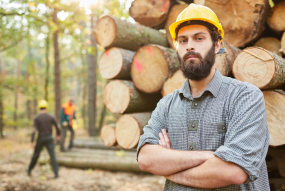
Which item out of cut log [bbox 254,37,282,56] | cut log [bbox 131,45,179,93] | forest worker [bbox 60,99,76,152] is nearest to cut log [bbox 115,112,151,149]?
cut log [bbox 131,45,179,93]

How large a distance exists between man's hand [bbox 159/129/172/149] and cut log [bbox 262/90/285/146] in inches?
45.9

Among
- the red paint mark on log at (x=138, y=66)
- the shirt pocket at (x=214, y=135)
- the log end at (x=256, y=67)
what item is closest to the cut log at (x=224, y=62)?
the log end at (x=256, y=67)

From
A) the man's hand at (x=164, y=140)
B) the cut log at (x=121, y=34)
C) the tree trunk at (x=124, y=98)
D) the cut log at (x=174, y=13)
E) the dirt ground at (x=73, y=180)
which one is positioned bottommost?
the dirt ground at (x=73, y=180)

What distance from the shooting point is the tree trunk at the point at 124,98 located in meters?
3.14

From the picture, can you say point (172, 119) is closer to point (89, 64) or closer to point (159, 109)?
point (159, 109)

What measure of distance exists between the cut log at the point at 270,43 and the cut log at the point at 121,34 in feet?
5.10

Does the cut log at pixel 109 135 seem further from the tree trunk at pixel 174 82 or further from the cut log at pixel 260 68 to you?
the cut log at pixel 260 68

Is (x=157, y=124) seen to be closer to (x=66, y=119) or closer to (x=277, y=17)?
(x=277, y=17)

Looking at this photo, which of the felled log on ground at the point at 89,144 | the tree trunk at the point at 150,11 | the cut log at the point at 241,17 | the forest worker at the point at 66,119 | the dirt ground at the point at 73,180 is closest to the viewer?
the cut log at the point at 241,17

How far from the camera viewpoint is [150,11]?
355 cm

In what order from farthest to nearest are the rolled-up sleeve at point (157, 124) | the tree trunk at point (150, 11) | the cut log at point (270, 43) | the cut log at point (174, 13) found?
1. the tree trunk at point (150, 11)
2. the cut log at point (174, 13)
3. the cut log at point (270, 43)
4. the rolled-up sleeve at point (157, 124)

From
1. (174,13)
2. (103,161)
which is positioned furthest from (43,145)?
(174,13)

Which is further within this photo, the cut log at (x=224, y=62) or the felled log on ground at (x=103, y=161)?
the felled log on ground at (x=103, y=161)

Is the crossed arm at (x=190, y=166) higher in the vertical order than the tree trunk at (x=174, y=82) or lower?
lower
